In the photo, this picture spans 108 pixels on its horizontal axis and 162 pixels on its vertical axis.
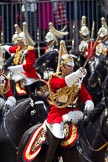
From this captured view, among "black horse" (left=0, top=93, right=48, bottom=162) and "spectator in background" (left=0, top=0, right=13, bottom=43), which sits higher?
"spectator in background" (left=0, top=0, right=13, bottom=43)

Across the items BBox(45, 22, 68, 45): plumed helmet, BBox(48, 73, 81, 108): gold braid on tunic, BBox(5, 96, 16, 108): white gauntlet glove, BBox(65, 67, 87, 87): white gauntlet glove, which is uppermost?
BBox(45, 22, 68, 45): plumed helmet

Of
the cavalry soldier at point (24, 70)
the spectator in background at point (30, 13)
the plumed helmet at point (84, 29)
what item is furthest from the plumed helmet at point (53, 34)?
the cavalry soldier at point (24, 70)

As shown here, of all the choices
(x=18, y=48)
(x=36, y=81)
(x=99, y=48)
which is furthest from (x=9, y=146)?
(x=99, y=48)

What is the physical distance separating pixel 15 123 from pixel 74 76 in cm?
175

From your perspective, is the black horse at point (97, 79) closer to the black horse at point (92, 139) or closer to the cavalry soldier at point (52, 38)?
the cavalry soldier at point (52, 38)

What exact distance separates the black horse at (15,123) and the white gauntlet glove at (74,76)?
5.04 feet

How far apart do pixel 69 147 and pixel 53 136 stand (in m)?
0.21

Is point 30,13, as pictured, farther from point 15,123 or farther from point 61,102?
point 61,102

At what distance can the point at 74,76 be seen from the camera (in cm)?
703

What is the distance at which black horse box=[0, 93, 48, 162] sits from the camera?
8.48 meters

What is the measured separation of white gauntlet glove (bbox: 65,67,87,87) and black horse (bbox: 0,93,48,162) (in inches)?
60.4

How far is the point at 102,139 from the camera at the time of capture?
702 centimetres

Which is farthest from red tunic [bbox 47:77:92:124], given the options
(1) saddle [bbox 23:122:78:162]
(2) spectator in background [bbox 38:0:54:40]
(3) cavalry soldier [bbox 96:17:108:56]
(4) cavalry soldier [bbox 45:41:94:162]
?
(2) spectator in background [bbox 38:0:54:40]

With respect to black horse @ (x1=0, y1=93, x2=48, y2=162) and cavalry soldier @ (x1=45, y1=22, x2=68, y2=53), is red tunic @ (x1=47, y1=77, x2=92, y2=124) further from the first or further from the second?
cavalry soldier @ (x1=45, y1=22, x2=68, y2=53)
